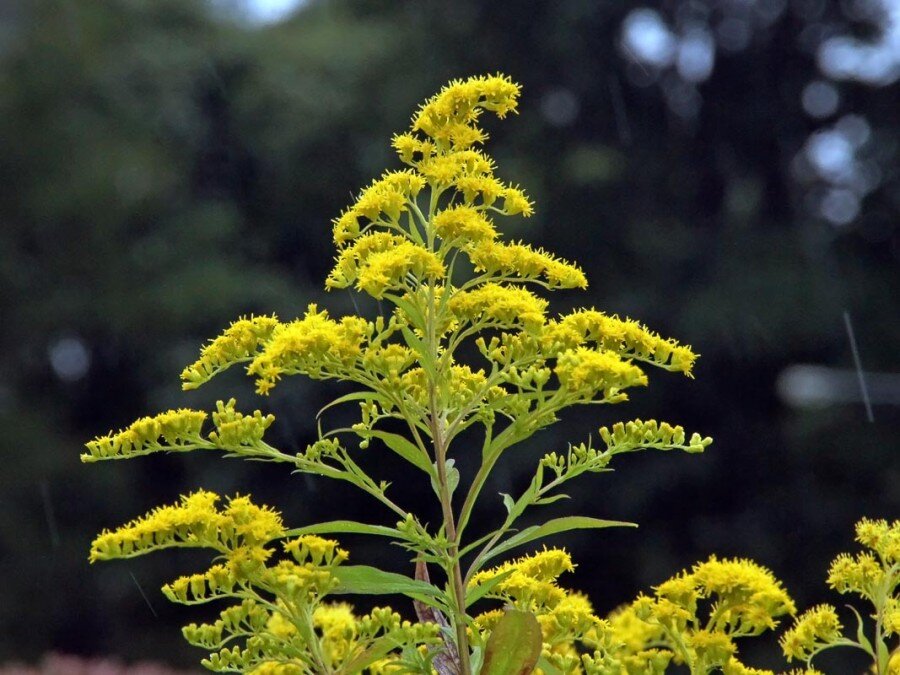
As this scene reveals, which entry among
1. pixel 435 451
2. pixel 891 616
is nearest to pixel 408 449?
pixel 435 451

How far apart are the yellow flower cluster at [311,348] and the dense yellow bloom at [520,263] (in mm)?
282

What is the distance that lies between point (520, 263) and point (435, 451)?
395 millimetres

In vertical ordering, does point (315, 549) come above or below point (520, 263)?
below

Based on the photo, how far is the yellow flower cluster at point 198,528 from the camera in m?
2.19

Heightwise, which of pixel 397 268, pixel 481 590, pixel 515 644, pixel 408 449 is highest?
pixel 397 268

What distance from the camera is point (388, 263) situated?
229 cm

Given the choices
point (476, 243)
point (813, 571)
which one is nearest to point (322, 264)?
point (813, 571)

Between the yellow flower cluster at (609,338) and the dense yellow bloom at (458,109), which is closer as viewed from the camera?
the yellow flower cluster at (609,338)

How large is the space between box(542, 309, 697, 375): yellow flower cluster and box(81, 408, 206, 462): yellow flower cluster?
65 cm

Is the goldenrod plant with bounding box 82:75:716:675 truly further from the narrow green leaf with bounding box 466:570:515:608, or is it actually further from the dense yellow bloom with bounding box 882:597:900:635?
the dense yellow bloom with bounding box 882:597:900:635

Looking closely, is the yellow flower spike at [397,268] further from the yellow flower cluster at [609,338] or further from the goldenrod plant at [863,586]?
the goldenrod plant at [863,586]

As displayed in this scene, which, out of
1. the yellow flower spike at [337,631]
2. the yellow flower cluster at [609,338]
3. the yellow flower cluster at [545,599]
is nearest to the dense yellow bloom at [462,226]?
the yellow flower cluster at [609,338]

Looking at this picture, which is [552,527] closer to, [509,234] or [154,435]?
[154,435]

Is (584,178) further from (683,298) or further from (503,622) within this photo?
(503,622)
